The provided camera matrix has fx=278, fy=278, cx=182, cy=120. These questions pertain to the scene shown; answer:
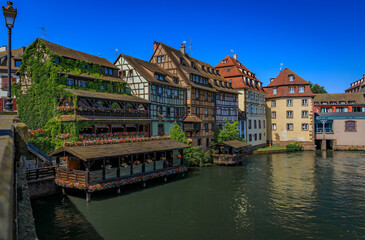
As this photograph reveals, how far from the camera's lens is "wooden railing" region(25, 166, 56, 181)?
22.0 metres

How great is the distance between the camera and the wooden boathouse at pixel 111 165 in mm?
21828

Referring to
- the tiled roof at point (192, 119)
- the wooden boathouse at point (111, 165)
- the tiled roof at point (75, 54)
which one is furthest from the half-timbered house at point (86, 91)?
the tiled roof at point (192, 119)

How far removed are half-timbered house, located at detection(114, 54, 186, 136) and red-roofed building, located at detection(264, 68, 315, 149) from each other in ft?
88.9

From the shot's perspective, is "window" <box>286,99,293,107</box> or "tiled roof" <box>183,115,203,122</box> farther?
"window" <box>286,99,293,107</box>

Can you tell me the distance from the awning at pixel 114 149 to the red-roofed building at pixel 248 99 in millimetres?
23949

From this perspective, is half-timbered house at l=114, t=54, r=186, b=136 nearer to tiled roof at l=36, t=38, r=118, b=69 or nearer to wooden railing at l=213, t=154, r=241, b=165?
tiled roof at l=36, t=38, r=118, b=69

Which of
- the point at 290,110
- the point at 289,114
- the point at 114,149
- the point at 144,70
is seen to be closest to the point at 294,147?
the point at 289,114

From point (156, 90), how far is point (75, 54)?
1032 centimetres

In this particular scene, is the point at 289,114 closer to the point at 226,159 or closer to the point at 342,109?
the point at 342,109

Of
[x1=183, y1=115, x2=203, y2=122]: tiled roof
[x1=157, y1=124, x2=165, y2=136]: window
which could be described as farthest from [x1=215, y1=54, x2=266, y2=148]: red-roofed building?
[x1=157, y1=124, x2=165, y2=136]: window

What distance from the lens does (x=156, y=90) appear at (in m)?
35.1

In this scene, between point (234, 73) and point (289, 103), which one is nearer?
point (234, 73)

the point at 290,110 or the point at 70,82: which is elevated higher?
the point at 70,82

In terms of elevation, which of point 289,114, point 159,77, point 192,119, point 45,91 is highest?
point 159,77
